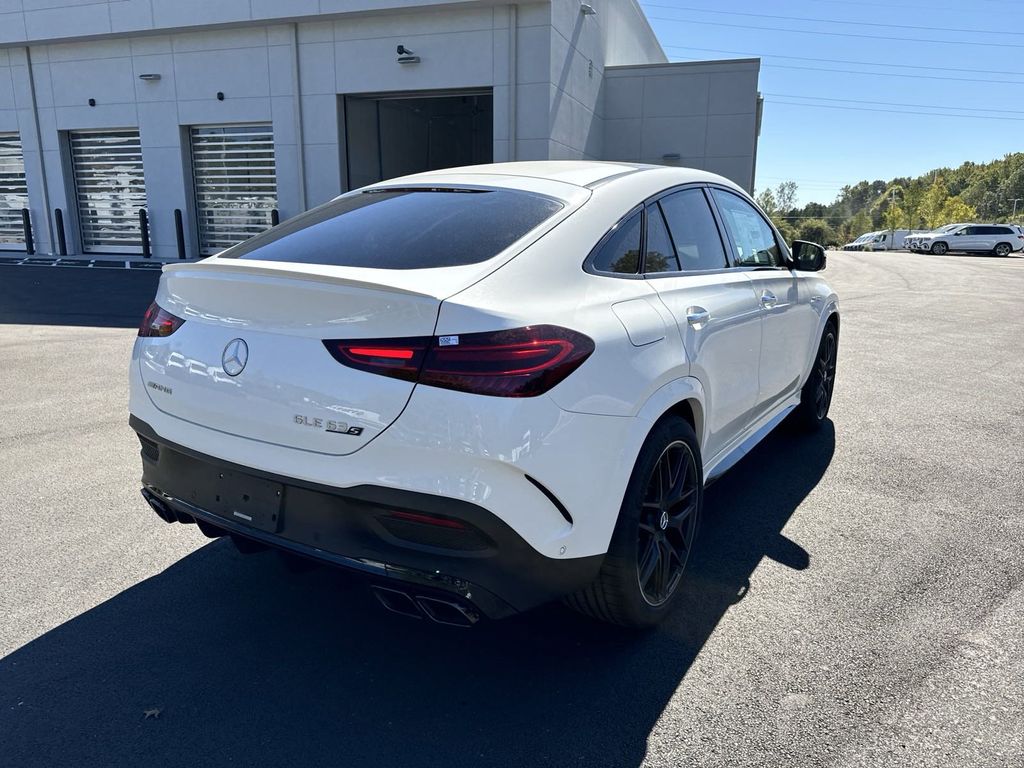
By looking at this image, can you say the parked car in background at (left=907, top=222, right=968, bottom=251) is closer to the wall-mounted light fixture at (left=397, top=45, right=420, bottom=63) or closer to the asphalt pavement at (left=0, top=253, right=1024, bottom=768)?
the wall-mounted light fixture at (left=397, top=45, right=420, bottom=63)

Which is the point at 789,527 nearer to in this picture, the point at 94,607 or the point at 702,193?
the point at 702,193

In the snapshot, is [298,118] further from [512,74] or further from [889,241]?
[889,241]

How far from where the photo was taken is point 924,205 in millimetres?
80188

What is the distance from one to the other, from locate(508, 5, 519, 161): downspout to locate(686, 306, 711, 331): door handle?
579 inches

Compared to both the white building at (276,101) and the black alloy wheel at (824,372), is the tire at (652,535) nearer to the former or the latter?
the black alloy wheel at (824,372)

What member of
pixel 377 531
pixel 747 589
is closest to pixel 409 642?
pixel 377 531

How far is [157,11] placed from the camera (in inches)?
699

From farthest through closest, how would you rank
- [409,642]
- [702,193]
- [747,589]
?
[702,193] → [747,589] → [409,642]

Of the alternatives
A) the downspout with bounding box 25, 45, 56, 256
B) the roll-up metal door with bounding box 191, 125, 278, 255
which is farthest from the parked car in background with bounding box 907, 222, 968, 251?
the downspout with bounding box 25, 45, 56, 256

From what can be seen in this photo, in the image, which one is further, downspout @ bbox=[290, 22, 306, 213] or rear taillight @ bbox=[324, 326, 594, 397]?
downspout @ bbox=[290, 22, 306, 213]

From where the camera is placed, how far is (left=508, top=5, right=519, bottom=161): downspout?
16125mm

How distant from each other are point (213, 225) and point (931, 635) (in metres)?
19.8

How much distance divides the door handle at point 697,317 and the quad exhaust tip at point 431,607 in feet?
4.62

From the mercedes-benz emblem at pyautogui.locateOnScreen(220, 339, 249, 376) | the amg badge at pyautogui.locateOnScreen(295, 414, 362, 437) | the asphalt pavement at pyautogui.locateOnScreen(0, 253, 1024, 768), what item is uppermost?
the mercedes-benz emblem at pyautogui.locateOnScreen(220, 339, 249, 376)
